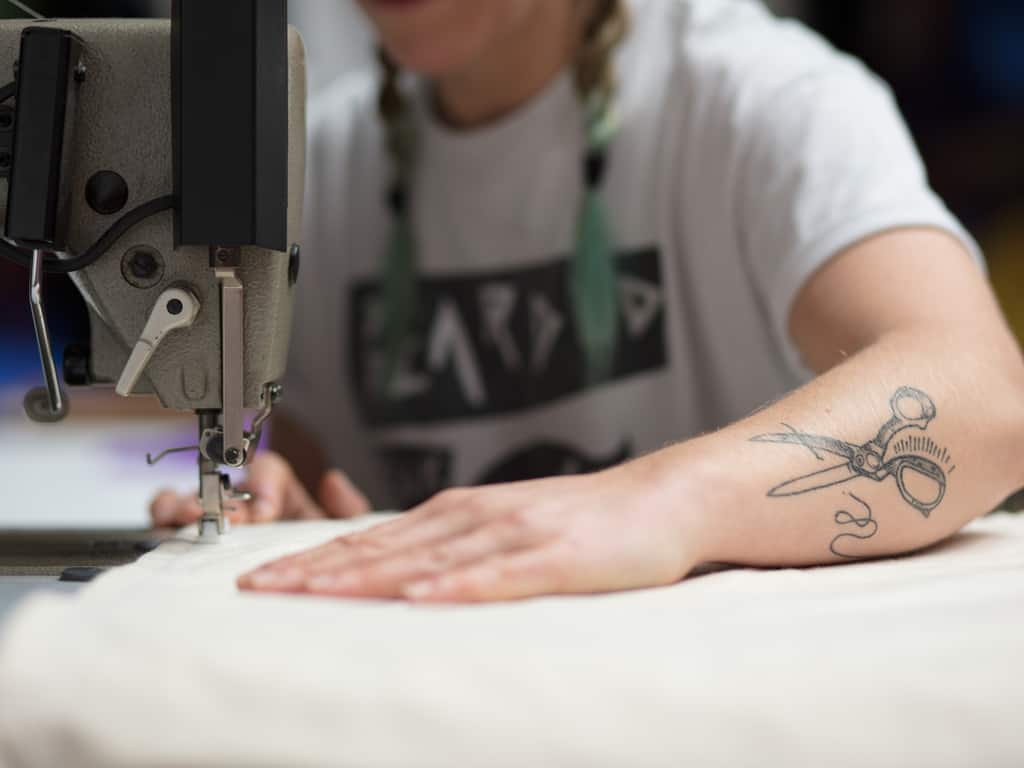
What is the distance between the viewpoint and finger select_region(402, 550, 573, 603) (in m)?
0.63

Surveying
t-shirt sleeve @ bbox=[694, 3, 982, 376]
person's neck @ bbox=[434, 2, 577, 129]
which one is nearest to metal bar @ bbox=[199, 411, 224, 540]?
t-shirt sleeve @ bbox=[694, 3, 982, 376]

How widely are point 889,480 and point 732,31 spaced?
87cm

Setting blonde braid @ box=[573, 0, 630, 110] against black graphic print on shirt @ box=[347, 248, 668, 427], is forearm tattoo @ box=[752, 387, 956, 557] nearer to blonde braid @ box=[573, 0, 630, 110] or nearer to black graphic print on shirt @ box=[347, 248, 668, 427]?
black graphic print on shirt @ box=[347, 248, 668, 427]

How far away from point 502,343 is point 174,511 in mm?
627

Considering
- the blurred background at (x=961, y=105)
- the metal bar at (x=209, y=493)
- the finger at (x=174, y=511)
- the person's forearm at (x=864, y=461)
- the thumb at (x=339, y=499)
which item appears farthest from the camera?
the blurred background at (x=961, y=105)

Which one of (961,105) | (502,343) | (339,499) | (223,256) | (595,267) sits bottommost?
(339,499)

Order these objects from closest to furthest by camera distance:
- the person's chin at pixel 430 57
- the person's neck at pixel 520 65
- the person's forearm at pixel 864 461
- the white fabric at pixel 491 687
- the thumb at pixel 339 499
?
the white fabric at pixel 491 687
the person's forearm at pixel 864 461
the thumb at pixel 339 499
the person's chin at pixel 430 57
the person's neck at pixel 520 65

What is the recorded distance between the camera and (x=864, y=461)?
824mm

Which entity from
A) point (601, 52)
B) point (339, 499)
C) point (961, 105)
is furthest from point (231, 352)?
point (961, 105)

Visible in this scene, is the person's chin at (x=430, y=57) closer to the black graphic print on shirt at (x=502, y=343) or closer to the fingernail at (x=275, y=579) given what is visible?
the black graphic print on shirt at (x=502, y=343)

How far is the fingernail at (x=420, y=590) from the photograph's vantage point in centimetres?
63

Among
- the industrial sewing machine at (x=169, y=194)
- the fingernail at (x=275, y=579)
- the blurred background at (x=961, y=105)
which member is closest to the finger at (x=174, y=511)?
the industrial sewing machine at (x=169, y=194)

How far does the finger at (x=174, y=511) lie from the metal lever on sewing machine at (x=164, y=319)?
0.93 feet

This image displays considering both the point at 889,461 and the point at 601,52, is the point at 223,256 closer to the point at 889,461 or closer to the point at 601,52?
the point at 889,461
